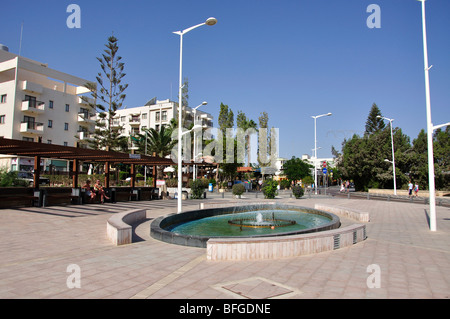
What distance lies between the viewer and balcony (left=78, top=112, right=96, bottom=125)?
47656mm

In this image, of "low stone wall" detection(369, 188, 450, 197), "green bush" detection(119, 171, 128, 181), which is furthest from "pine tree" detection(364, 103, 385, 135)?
"green bush" detection(119, 171, 128, 181)

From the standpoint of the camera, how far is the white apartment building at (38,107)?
40031mm

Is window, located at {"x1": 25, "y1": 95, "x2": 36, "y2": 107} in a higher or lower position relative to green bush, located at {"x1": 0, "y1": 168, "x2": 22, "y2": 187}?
higher

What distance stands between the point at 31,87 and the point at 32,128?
5499 millimetres

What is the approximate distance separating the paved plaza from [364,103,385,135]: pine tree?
240 ft

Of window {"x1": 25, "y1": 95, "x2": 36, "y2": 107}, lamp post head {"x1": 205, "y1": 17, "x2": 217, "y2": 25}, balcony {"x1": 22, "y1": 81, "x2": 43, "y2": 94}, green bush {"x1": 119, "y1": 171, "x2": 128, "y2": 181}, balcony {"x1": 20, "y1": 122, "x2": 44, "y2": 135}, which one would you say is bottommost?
green bush {"x1": 119, "y1": 171, "x2": 128, "y2": 181}

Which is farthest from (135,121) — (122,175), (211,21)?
(211,21)

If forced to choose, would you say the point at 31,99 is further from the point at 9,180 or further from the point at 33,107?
the point at 9,180

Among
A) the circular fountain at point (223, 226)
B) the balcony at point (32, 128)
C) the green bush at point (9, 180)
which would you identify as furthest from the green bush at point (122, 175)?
the circular fountain at point (223, 226)

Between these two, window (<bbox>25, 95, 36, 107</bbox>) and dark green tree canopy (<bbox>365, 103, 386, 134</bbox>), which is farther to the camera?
dark green tree canopy (<bbox>365, 103, 386, 134</bbox>)

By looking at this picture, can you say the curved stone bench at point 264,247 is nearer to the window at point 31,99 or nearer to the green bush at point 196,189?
the green bush at point 196,189

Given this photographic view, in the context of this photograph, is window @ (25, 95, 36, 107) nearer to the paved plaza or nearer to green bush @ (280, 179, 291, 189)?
green bush @ (280, 179, 291, 189)
